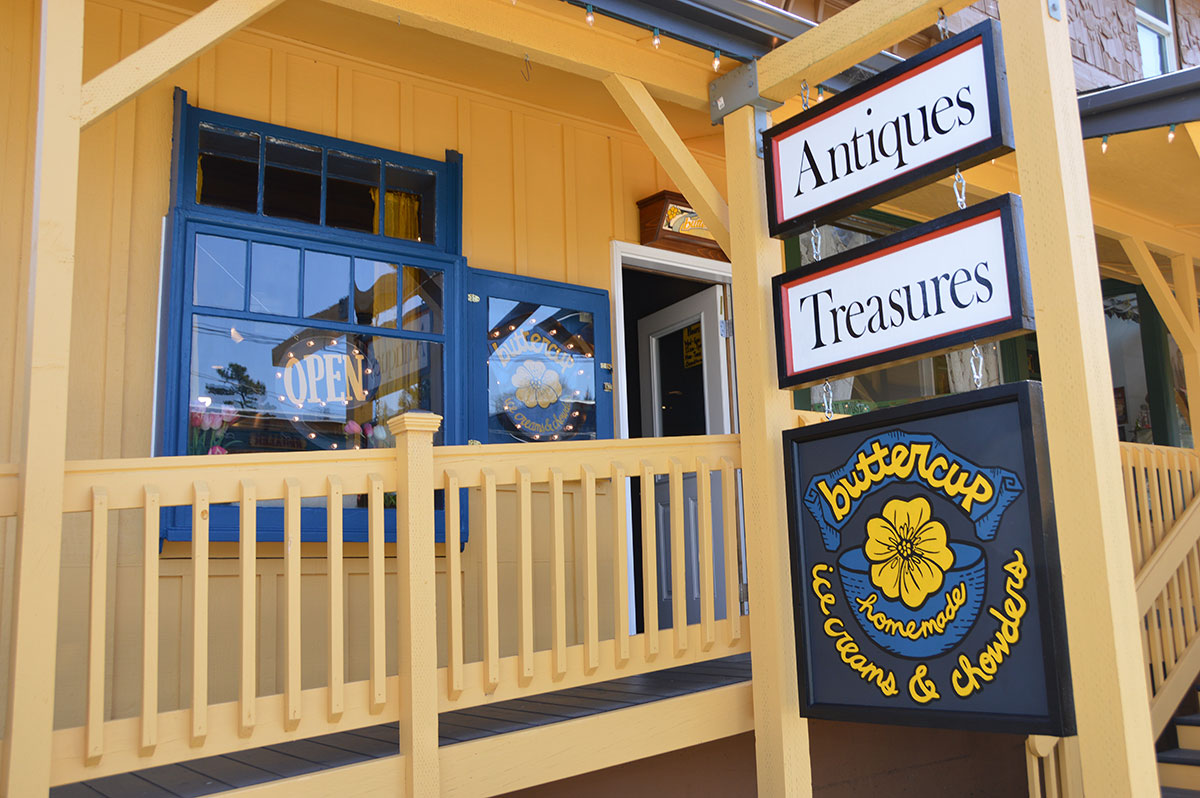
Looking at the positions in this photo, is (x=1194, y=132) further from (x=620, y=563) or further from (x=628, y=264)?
(x=620, y=563)

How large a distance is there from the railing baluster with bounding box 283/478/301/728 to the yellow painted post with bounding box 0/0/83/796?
2.11 ft

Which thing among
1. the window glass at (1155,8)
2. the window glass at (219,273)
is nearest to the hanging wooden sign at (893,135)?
the window glass at (219,273)

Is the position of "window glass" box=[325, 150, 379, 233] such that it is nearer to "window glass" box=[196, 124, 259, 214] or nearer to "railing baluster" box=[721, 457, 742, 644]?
"window glass" box=[196, 124, 259, 214]

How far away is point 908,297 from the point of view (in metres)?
3.31

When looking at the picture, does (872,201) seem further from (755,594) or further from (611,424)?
(611,424)

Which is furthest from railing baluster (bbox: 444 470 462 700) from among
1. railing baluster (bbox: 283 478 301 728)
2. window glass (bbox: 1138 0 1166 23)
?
window glass (bbox: 1138 0 1166 23)

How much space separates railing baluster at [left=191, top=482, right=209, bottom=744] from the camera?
2.92 meters

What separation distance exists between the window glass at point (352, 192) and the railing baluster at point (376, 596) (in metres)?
2.06

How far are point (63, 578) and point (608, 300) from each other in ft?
10.5

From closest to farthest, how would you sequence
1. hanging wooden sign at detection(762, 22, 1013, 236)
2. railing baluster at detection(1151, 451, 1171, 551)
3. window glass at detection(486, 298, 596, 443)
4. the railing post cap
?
hanging wooden sign at detection(762, 22, 1013, 236)
the railing post cap
window glass at detection(486, 298, 596, 443)
railing baluster at detection(1151, 451, 1171, 551)

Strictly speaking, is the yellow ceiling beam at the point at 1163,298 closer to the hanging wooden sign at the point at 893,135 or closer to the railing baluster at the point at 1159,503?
the railing baluster at the point at 1159,503

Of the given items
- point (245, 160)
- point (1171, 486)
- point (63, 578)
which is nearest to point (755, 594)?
point (63, 578)

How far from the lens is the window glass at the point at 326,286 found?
480 centimetres

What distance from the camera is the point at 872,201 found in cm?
351
